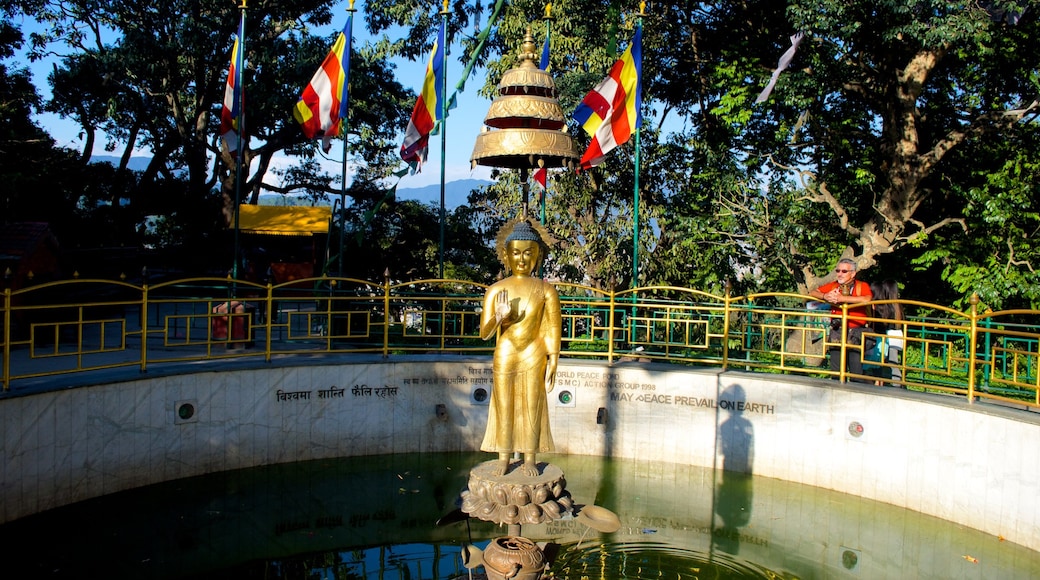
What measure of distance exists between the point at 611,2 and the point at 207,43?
41.2 feet

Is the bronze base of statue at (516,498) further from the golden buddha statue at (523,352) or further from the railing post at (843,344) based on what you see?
the railing post at (843,344)

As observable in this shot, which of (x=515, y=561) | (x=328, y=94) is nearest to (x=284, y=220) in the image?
(x=328, y=94)

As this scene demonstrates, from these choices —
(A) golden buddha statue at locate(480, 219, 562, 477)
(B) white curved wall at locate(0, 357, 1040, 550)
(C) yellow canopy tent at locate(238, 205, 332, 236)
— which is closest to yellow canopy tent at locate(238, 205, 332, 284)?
(C) yellow canopy tent at locate(238, 205, 332, 236)

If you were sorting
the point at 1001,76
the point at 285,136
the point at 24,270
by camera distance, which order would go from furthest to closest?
the point at 285,136 < the point at 1001,76 < the point at 24,270

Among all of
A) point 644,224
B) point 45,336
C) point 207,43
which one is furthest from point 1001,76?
point 207,43

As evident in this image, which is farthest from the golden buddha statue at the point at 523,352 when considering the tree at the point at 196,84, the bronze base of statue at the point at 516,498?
the tree at the point at 196,84

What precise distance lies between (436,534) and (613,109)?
727cm

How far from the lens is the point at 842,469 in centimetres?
988

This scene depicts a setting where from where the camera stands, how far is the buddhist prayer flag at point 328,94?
13836mm

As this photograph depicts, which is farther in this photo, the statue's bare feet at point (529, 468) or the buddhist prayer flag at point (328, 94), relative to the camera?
the buddhist prayer flag at point (328, 94)

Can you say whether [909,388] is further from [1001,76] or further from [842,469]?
[1001,76]

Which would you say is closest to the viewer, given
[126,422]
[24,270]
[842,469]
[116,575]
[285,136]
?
[116,575]

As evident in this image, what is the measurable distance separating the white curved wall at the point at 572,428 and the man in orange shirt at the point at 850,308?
56cm

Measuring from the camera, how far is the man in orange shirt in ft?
32.9
